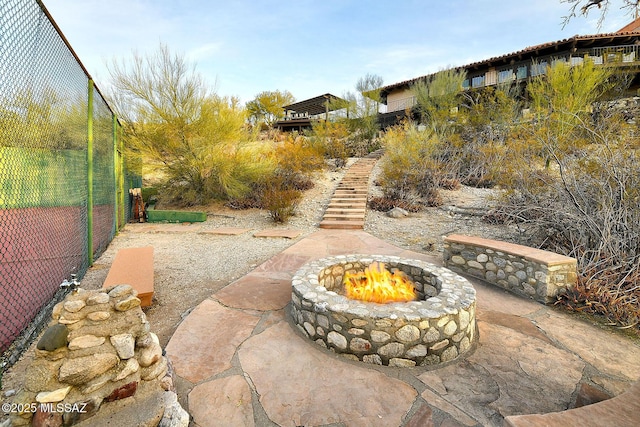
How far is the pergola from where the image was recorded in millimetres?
22473

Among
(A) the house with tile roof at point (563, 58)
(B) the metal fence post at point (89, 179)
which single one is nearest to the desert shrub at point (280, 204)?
(B) the metal fence post at point (89, 179)

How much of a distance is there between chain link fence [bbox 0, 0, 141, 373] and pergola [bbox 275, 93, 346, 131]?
18408mm

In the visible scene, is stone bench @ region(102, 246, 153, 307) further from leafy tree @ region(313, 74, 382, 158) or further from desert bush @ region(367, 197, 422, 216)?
leafy tree @ region(313, 74, 382, 158)

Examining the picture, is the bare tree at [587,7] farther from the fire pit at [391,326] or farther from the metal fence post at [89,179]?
the metal fence post at [89,179]

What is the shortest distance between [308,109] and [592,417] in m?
28.8

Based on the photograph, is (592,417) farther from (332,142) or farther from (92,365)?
(332,142)

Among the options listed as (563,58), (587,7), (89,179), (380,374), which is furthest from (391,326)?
(563,58)

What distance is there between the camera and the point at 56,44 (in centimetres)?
288

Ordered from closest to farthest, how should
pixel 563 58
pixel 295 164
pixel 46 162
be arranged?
pixel 46 162 < pixel 295 164 < pixel 563 58

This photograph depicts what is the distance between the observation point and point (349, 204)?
813 centimetres

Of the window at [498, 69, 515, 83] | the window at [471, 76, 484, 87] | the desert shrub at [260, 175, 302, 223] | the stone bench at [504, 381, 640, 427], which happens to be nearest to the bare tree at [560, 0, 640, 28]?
the stone bench at [504, 381, 640, 427]

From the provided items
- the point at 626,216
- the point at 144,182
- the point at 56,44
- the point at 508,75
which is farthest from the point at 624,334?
the point at 508,75

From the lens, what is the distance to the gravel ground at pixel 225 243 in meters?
3.16

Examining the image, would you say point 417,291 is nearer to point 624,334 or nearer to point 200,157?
point 624,334
